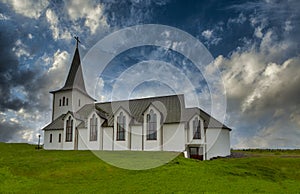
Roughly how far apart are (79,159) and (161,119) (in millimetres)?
15024

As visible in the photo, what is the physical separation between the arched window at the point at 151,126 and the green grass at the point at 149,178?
42.7 feet

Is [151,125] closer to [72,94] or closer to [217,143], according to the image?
[217,143]

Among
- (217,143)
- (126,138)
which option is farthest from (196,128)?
(126,138)

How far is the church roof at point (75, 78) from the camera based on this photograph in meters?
53.3

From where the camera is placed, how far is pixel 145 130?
40.0 m

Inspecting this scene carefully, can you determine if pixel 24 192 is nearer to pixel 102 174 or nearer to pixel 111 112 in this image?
pixel 102 174

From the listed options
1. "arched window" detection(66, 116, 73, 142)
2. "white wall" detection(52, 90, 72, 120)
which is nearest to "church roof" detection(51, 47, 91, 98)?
"white wall" detection(52, 90, 72, 120)

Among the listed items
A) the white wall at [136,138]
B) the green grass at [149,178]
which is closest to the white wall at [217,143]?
the white wall at [136,138]

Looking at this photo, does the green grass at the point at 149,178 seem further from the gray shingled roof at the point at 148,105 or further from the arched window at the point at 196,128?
the gray shingled roof at the point at 148,105

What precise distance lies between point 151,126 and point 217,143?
963cm

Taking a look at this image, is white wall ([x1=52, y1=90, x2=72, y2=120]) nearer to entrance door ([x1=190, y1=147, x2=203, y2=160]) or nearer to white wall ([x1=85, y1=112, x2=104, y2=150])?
white wall ([x1=85, y1=112, x2=104, y2=150])

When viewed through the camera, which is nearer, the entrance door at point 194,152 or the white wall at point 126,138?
the entrance door at point 194,152

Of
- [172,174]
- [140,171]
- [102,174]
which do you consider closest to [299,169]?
[172,174]

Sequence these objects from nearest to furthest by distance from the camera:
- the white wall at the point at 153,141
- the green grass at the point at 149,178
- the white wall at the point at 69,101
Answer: the green grass at the point at 149,178, the white wall at the point at 153,141, the white wall at the point at 69,101
